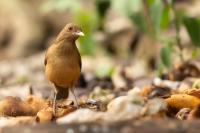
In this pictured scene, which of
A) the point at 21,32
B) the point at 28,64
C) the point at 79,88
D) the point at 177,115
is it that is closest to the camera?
the point at 177,115

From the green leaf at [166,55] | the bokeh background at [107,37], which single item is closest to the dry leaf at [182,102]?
the bokeh background at [107,37]

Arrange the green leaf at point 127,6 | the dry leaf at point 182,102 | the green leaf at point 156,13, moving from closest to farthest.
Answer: the dry leaf at point 182,102 → the green leaf at point 156,13 → the green leaf at point 127,6

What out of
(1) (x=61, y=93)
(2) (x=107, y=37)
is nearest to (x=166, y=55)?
(1) (x=61, y=93)

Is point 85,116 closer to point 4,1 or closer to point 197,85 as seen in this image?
point 197,85

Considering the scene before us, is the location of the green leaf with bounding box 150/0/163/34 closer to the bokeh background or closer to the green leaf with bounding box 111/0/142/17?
the bokeh background

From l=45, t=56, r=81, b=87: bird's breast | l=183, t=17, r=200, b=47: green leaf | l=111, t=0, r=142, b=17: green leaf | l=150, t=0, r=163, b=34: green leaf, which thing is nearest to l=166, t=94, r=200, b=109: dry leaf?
l=45, t=56, r=81, b=87: bird's breast

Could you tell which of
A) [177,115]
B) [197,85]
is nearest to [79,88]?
[197,85]

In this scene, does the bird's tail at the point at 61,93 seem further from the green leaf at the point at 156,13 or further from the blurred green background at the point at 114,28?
the green leaf at the point at 156,13

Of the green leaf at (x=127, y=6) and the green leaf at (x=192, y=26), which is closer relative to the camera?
the green leaf at (x=192, y=26)
